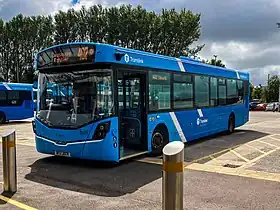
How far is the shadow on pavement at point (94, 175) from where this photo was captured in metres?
7.03

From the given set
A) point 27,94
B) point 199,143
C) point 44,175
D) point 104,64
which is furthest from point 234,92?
point 27,94

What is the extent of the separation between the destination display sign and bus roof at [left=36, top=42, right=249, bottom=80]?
0.28ft

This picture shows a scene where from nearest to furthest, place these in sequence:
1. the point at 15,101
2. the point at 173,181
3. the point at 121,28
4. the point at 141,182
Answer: the point at 173,181 < the point at 141,182 < the point at 15,101 < the point at 121,28

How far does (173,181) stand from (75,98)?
209 inches

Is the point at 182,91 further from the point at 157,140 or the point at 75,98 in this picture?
the point at 75,98

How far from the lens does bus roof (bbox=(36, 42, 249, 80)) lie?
337 inches

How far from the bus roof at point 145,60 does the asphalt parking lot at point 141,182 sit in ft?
8.78

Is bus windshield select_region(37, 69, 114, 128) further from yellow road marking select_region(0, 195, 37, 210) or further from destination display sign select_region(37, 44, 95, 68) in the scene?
yellow road marking select_region(0, 195, 37, 210)

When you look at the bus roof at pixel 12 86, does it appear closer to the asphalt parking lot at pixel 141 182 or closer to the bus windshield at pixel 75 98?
the asphalt parking lot at pixel 141 182

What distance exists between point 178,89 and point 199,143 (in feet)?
9.25

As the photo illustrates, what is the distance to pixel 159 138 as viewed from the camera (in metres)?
10.5

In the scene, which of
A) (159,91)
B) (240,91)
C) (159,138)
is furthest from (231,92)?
(159,138)

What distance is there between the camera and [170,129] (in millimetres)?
11047

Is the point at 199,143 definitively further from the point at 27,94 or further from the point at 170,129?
the point at 27,94
